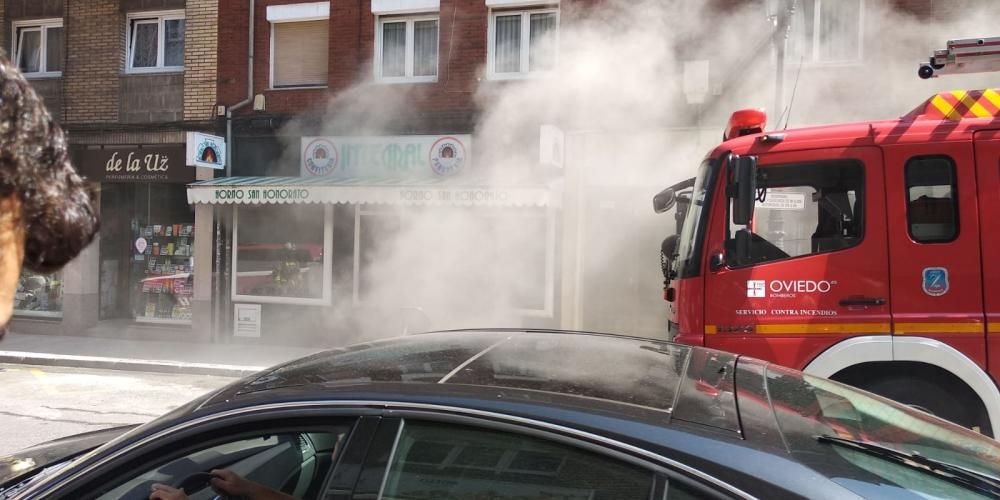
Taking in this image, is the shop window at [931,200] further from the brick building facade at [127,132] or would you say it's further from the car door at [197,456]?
the brick building facade at [127,132]

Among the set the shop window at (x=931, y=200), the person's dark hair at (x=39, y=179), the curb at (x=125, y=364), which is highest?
the shop window at (x=931, y=200)

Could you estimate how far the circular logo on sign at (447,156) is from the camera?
9320 mm

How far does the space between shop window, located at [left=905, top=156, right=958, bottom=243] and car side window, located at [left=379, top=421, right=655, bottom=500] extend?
3.26 m

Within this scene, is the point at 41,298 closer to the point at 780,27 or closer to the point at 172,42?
the point at 172,42

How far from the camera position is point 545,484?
1.46 m

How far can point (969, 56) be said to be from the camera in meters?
4.02

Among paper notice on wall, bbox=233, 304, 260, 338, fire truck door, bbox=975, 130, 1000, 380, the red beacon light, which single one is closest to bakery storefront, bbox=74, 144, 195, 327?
paper notice on wall, bbox=233, 304, 260, 338

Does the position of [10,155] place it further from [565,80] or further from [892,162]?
[565,80]

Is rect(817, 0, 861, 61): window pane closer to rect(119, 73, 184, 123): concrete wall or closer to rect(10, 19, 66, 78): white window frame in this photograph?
rect(119, 73, 184, 123): concrete wall

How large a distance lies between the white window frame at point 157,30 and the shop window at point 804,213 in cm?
1023

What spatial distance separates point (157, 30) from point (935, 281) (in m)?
12.0

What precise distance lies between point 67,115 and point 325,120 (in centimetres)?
501

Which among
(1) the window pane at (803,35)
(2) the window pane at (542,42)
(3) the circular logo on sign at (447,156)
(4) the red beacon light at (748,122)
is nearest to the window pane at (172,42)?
(3) the circular logo on sign at (447,156)

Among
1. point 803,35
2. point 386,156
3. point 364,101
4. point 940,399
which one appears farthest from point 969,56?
point 364,101
